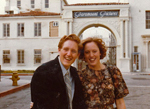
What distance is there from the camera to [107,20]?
2762cm

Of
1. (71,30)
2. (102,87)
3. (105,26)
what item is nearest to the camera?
(102,87)

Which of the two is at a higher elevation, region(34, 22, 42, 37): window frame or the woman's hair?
region(34, 22, 42, 37): window frame

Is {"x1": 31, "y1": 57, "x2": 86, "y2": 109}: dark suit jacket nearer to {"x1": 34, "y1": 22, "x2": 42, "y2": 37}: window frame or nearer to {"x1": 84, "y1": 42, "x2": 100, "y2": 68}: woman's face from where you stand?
{"x1": 84, "y1": 42, "x2": 100, "y2": 68}: woman's face

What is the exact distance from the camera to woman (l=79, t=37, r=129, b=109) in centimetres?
253

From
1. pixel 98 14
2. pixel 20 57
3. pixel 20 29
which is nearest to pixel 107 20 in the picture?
pixel 98 14

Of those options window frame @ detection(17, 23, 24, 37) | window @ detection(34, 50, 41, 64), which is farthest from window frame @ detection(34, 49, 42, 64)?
window frame @ detection(17, 23, 24, 37)

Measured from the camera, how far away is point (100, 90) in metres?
2.54

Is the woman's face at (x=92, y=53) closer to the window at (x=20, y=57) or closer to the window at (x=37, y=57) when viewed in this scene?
the window at (x=37, y=57)

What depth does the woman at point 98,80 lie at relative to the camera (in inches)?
99.7

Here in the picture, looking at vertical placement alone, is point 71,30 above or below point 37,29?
below

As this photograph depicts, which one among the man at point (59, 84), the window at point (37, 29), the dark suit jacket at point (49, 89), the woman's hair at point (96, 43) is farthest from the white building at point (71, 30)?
the dark suit jacket at point (49, 89)

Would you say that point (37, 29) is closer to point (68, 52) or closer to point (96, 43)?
point (96, 43)

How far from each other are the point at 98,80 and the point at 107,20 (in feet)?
84.3

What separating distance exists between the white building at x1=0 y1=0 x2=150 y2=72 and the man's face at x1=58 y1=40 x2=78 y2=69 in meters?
24.7
